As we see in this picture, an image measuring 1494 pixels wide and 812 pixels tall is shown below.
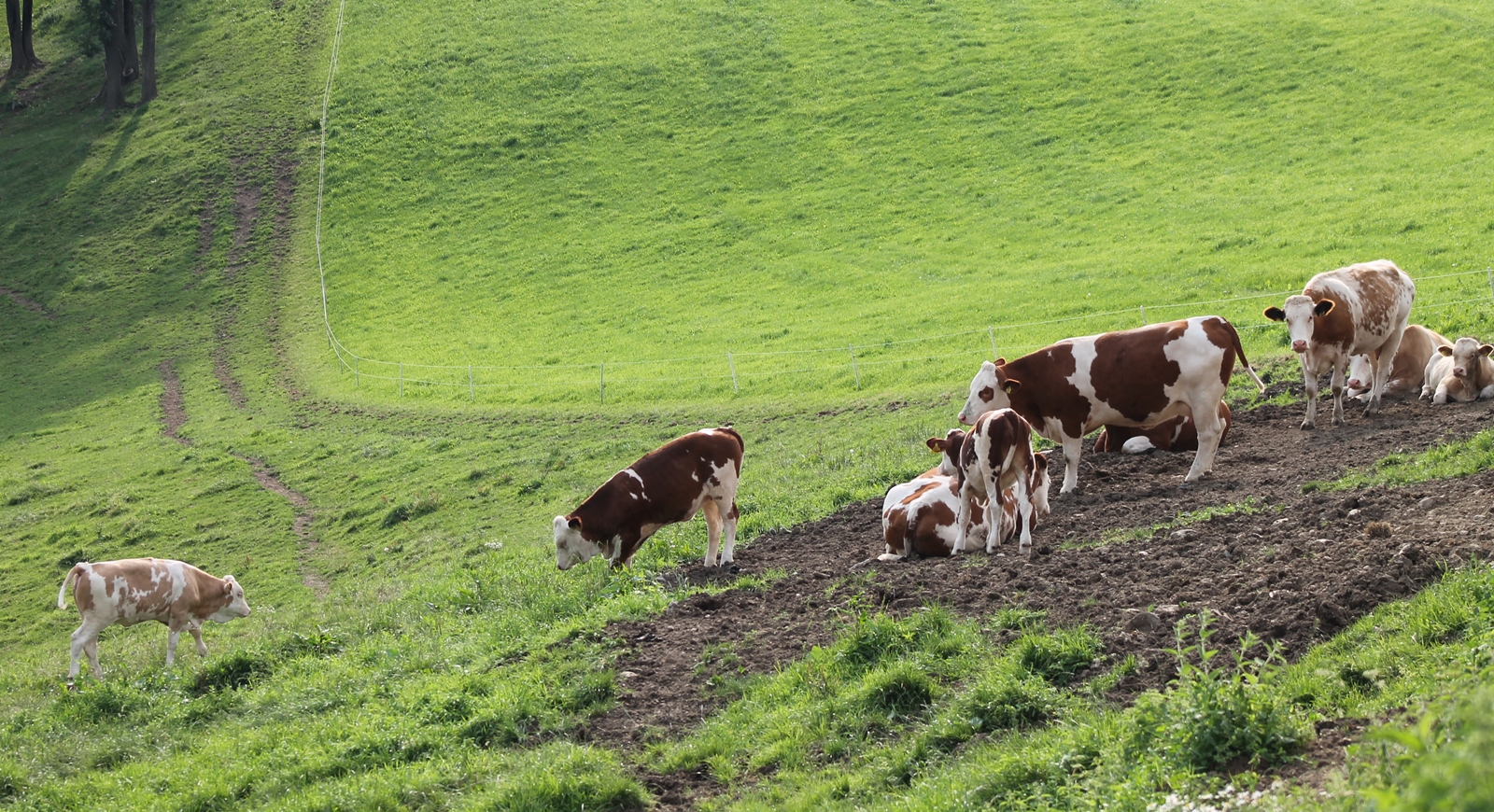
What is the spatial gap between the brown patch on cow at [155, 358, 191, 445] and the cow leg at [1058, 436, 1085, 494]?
28994 millimetres

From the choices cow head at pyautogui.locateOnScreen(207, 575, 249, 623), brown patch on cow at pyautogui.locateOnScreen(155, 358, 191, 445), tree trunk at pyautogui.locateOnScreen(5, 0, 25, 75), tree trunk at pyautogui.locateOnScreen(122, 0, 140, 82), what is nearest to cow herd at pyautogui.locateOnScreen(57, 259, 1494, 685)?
cow head at pyautogui.locateOnScreen(207, 575, 249, 623)

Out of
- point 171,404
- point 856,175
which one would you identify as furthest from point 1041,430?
point 856,175

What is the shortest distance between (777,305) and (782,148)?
15941 millimetres

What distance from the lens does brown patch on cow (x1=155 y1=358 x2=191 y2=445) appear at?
38.5m

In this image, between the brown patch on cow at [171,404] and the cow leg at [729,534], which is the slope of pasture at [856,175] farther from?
the cow leg at [729,534]

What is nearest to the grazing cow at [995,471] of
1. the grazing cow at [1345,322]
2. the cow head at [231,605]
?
the grazing cow at [1345,322]

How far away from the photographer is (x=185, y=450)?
115 feet

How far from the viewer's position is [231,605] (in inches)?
758

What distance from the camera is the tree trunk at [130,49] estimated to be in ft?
218

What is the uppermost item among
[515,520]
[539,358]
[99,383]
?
[515,520]

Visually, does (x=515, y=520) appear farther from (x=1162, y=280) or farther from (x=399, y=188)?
(x=399, y=188)

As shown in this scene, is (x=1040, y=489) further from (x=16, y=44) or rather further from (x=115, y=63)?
(x=16, y=44)

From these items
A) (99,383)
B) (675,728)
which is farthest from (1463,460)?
(99,383)

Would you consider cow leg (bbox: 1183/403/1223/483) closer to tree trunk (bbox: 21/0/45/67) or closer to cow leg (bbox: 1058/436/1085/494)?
cow leg (bbox: 1058/436/1085/494)
